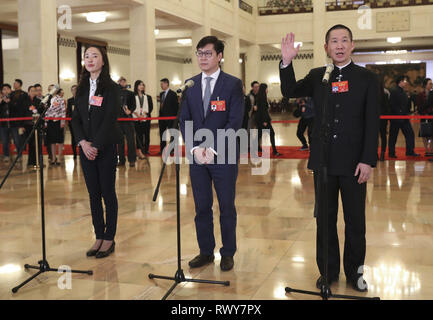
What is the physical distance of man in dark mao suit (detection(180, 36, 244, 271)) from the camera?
3771 mm

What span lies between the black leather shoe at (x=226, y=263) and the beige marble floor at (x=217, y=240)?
0.16ft

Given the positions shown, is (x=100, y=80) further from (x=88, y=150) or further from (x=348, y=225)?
(x=348, y=225)

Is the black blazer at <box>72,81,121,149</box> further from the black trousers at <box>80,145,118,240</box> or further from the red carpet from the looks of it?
the red carpet

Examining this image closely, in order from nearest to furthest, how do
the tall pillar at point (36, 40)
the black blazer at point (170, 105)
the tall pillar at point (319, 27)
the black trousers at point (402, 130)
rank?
the black trousers at point (402, 130) → the black blazer at point (170, 105) → the tall pillar at point (36, 40) → the tall pillar at point (319, 27)

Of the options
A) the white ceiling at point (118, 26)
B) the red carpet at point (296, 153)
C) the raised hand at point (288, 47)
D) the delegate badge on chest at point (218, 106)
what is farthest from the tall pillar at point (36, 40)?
the raised hand at point (288, 47)

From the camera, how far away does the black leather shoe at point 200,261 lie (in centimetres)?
400

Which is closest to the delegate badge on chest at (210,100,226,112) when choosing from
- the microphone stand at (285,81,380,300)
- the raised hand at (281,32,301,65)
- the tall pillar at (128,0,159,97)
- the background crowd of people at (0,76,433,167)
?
the raised hand at (281,32,301,65)

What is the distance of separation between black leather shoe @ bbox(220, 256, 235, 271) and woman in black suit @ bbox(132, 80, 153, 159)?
7.55 meters

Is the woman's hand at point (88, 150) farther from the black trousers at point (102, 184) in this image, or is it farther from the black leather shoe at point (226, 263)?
the black leather shoe at point (226, 263)

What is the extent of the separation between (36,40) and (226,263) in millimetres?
10113

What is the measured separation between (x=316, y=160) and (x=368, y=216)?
2.53 metres

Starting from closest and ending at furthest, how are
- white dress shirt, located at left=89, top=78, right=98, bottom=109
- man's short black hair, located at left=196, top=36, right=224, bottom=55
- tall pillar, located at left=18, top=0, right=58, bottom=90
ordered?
man's short black hair, located at left=196, top=36, right=224, bottom=55 < white dress shirt, located at left=89, top=78, right=98, bottom=109 < tall pillar, located at left=18, top=0, right=58, bottom=90

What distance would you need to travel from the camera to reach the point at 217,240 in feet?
15.9
